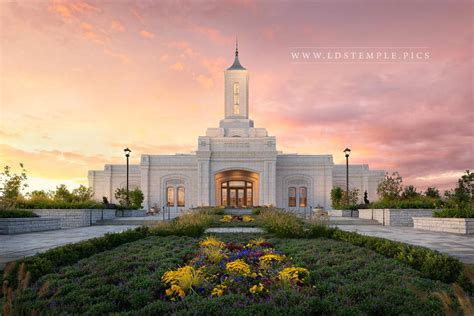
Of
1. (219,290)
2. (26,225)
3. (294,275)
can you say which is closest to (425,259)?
(294,275)

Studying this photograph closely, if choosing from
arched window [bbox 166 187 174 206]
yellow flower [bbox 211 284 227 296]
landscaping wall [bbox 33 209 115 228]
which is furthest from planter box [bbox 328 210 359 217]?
yellow flower [bbox 211 284 227 296]

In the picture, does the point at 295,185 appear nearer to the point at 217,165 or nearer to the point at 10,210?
the point at 217,165

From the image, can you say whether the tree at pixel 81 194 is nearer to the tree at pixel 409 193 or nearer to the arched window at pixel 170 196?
the arched window at pixel 170 196

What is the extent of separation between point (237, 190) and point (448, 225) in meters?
29.1

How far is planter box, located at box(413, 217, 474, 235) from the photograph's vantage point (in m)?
15.1

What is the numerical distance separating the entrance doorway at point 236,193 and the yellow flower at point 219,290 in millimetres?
37813

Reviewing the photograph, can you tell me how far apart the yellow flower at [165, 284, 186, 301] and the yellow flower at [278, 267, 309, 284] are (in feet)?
5.34

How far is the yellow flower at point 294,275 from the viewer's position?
19.7ft

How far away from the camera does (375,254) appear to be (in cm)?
838

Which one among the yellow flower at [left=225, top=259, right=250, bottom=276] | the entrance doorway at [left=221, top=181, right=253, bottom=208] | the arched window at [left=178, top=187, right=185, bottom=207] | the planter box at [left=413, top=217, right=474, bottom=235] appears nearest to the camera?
the yellow flower at [left=225, top=259, right=250, bottom=276]

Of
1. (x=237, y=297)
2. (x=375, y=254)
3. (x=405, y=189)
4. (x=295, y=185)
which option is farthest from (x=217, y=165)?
(x=237, y=297)

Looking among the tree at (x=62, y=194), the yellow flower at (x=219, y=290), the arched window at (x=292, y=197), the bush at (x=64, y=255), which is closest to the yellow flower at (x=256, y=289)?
the yellow flower at (x=219, y=290)

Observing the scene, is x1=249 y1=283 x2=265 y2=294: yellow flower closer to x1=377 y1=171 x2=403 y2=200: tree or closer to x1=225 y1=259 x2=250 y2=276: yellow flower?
x1=225 y1=259 x2=250 y2=276: yellow flower

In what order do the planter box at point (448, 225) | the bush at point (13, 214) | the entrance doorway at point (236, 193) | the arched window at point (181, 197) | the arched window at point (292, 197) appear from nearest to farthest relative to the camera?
the planter box at point (448, 225), the bush at point (13, 214), the arched window at point (292, 197), the arched window at point (181, 197), the entrance doorway at point (236, 193)
